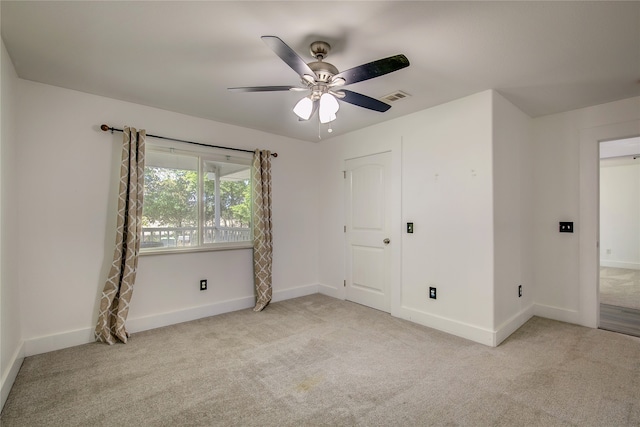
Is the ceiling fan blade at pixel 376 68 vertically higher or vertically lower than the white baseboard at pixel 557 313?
higher

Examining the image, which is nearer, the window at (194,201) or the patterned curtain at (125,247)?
the patterned curtain at (125,247)

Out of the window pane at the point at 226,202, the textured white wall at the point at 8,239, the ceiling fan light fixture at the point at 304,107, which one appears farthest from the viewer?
the window pane at the point at 226,202

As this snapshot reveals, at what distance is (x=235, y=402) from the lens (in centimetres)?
189

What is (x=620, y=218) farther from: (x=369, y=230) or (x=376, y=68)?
(x=376, y=68)

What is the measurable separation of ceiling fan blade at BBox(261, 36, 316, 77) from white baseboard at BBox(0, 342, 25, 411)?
2.64 meters

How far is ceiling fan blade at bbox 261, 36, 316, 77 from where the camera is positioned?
146 cm

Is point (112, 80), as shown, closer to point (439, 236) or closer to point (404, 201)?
point (404, 201)

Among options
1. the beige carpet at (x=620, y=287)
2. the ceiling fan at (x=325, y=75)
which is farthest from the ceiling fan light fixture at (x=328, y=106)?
the beige carpet at (x=620, y=287)

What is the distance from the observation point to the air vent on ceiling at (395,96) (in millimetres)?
2760

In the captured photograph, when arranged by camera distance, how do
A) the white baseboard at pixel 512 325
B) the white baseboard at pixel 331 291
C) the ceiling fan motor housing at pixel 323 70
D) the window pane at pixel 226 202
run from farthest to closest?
the white baseboard at pixel 331 291
the window pane at pixel 226 202
the white baseboard at pixel 512 325
the ceiling fan motor housing at pixel 323 70

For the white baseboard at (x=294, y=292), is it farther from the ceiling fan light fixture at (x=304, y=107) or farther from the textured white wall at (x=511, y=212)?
the ceiling fan light fixture at (x=304, y=107)

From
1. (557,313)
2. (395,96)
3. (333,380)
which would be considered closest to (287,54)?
(395,96)

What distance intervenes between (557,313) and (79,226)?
5.13m

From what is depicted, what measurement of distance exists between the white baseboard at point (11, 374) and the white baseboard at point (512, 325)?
369 cm
